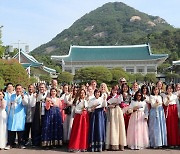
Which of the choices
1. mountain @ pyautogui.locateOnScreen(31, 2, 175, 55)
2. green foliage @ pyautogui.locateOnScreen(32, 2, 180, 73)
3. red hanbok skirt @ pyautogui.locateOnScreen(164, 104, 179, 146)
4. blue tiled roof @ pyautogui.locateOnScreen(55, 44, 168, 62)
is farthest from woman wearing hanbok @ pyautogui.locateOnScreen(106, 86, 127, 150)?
mountain @ pyautogui.locateOnScreen(31, 2, 175, 55)

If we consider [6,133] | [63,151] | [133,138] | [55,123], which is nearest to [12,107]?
[6,133]

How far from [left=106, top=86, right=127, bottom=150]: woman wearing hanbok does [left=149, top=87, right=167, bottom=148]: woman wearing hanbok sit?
68 cm

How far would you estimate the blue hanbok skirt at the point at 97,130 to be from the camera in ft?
21.2

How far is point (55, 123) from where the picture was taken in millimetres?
6777

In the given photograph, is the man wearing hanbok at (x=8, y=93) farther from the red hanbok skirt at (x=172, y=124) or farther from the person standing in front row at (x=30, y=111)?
the red hanbok skirt at (x=172, y=124)

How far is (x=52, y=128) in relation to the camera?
22.1 ft

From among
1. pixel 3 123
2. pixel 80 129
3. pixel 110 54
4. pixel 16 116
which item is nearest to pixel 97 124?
pixel 80 129

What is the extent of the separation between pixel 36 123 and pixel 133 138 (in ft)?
7.25

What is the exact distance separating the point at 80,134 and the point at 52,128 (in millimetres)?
673

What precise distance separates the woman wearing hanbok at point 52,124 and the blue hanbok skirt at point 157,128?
6.62 feet

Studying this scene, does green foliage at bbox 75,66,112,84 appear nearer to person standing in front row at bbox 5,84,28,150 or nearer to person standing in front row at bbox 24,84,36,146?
person standing in front row at bbox 24,84,36,146

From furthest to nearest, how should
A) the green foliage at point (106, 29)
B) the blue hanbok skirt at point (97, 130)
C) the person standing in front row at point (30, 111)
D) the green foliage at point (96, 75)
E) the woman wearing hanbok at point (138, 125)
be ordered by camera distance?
the green foliage at point (106, 29) < the green foliage at point (96, 75) < the person standing in front row at point (30, 111) < the woman wearing hanbok at point (138, 125) < the blue hanbok skirt at point (97, 130)

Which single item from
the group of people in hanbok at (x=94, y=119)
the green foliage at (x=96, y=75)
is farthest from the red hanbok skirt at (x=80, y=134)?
the green foliage at (x=96, y=75)

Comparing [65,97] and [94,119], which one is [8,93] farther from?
[94,119]
